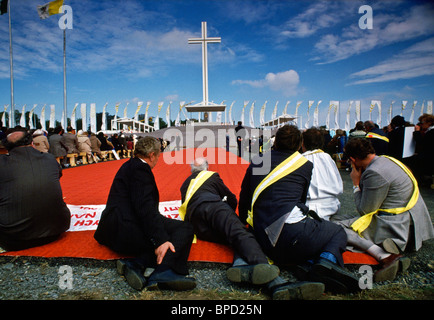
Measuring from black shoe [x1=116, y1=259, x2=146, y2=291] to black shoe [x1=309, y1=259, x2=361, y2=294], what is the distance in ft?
4.08

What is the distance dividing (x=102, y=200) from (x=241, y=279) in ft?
11.7

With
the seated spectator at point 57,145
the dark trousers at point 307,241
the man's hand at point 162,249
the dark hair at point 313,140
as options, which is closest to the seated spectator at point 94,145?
the seated spectator at point 57,145

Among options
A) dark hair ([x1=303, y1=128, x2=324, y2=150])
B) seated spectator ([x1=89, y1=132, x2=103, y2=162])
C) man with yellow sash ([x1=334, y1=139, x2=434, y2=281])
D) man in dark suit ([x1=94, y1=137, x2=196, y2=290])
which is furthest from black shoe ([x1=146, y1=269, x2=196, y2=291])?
seated spectator ([x1=89, y1=132, x2=103, y2=162])

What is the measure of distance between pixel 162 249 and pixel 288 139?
135 centimetres

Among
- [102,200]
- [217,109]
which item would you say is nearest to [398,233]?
[102,200]

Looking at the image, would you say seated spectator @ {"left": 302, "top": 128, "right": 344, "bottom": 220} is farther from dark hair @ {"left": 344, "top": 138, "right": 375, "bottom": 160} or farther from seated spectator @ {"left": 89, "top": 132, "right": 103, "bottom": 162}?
seated spectator @ {"left": 89, "top": 132, "right": 103, "bottom": 162}

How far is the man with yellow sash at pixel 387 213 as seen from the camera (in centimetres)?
246

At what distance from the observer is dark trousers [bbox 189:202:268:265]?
→ 2.12 metres

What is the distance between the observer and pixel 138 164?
229 centimetres

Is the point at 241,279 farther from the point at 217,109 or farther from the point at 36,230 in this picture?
the point at 217,109

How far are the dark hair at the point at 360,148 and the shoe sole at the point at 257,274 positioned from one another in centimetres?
143

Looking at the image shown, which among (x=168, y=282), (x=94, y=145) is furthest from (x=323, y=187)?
(x=94, y=145)

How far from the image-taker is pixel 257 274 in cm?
195

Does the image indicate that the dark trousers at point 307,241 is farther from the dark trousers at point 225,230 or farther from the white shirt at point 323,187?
the white shirt at point 323,187
